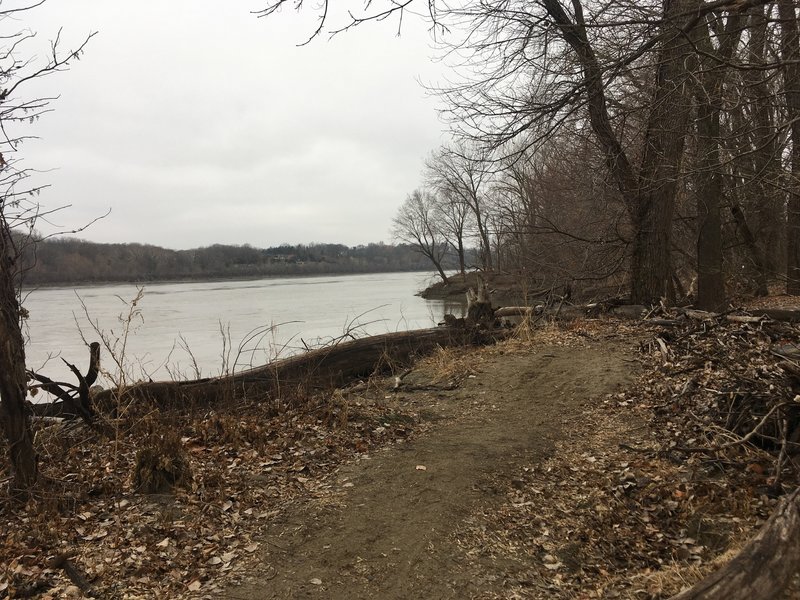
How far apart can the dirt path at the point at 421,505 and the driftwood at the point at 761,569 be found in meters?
1.33

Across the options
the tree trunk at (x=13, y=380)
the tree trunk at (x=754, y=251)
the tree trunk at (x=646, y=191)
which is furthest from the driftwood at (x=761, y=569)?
the tree trunk at (x=754, y=251)

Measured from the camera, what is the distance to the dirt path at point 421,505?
10.9 feet

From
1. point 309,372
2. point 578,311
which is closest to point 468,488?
point 309,372

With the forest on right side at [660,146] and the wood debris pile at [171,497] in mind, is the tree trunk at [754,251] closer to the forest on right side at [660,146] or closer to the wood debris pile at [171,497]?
the forest on right side at [660,146]

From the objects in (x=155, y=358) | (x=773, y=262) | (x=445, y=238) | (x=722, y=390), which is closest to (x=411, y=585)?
(x=722, y=390)

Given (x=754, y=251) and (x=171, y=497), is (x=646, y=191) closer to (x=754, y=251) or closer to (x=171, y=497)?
(x=754, y=251)

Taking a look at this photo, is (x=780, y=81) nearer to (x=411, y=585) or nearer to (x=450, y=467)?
(x=450, y=467)

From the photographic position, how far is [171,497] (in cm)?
424

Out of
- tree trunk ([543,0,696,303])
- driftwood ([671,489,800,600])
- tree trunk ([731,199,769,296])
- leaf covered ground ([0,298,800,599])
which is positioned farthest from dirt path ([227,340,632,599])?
tree trunk ([731,199,769,296])

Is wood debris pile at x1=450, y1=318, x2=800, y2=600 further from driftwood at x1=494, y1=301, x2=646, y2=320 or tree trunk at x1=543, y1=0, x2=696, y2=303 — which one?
tree trunk at x1=543, y1=0, x2=696, y2=303

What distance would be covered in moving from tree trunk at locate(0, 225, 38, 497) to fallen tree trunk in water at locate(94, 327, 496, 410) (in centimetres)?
97

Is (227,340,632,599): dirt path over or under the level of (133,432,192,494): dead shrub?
under

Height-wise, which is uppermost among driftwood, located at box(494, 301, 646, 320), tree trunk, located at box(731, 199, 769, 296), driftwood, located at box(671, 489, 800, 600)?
tree trunk, located at box(731, 199, 769, 296)

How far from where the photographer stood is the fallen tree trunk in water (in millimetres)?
7094
